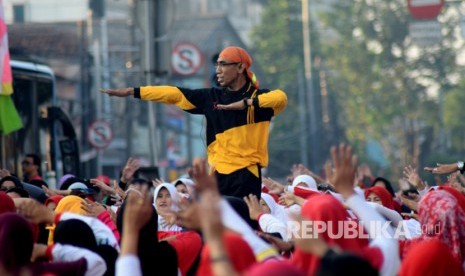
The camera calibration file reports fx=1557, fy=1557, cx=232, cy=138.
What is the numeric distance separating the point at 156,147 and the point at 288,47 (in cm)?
4476

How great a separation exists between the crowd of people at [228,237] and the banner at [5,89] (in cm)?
609

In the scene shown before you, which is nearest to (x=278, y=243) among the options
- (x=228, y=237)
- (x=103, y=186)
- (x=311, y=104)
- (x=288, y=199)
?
(x=288, y=199)

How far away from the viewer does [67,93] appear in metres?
51.9

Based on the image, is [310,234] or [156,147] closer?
[310,234]

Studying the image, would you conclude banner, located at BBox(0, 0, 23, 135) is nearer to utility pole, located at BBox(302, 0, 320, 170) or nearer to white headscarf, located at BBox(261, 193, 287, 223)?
white headscarf, located at BBox(261, 193, 287, 223)

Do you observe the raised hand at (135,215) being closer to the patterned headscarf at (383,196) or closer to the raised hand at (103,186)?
the raised hand at (103,186)

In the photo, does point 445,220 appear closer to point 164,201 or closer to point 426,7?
point 164,201

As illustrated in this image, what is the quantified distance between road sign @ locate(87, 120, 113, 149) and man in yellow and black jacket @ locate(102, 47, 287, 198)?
23.0 meters

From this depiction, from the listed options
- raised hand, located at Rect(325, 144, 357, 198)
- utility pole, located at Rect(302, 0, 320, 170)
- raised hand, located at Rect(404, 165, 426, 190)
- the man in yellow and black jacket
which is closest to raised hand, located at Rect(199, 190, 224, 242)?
raised hand, located at Rect(325, 144, 357, 198)

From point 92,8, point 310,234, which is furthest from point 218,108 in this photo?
point 92,8

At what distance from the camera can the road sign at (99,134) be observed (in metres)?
35.1

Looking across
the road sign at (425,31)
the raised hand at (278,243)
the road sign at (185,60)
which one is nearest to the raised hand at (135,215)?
the raised hand at (278,243)

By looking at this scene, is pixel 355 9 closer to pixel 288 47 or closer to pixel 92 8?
pixel 288 47

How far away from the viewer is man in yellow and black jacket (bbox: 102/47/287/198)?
1198 cm
